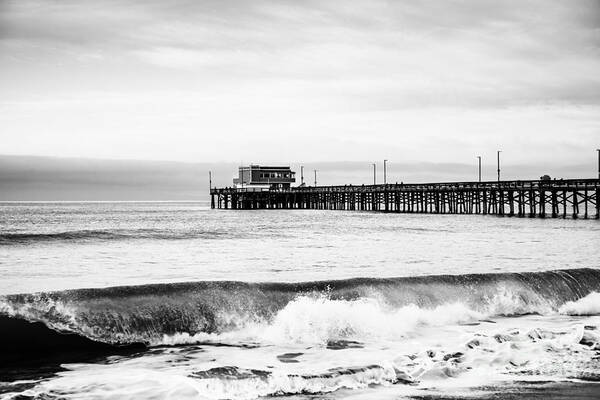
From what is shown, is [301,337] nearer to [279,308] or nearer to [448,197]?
[279,308]

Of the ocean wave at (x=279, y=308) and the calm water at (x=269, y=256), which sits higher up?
the ocean wave at (x=279, y=308)

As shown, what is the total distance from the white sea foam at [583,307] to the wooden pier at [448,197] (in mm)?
35061

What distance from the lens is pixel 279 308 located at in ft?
33.8

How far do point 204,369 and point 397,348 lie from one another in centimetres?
267

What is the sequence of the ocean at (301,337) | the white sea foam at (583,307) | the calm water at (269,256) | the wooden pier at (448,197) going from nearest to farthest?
1. the ocean at (301,337)
2. the white sea foam at (583,307)
3. the calm water at (269,256)
4. the wooden pier at (448,197)

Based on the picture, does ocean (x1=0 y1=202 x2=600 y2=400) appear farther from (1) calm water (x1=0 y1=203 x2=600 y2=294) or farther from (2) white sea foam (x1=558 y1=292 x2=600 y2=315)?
(1) calm water (x1=0 y1=203 x2=600 y2=294)

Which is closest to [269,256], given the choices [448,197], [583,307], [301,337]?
[583,307]

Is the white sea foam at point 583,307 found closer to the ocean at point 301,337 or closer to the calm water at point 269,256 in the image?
the ocean at point 301,337

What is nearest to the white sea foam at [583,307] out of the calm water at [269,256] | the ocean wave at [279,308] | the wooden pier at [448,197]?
the ocean wave at [279,308]

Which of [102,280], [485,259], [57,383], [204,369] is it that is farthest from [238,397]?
[485,259]

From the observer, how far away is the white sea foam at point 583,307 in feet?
38.8

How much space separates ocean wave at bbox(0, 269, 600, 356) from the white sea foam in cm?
2

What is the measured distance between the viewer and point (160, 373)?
732cm

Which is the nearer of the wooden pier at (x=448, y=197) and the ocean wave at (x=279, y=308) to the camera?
the ocean wave at (x=279, y=308)
